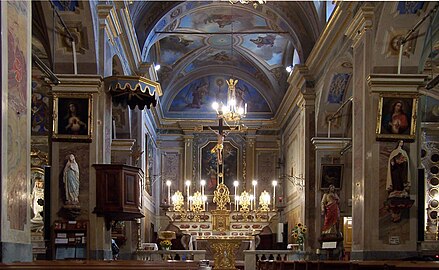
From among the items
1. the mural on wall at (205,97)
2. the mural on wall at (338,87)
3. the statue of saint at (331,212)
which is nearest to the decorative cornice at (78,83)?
the mural on wall at (338,87)

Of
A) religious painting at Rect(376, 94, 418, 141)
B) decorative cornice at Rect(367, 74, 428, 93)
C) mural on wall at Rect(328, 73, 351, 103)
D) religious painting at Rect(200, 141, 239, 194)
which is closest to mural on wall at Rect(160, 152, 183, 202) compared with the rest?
religious painting at Rect(200, 141, 239, 194)

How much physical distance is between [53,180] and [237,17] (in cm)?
1169

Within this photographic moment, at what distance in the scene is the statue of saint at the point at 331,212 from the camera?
17.3 m

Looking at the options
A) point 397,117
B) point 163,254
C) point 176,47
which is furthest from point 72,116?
point 176,47

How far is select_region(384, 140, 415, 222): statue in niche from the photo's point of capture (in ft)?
38.9

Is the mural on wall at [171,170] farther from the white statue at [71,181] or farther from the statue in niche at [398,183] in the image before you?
the statue in niche at [398,183]

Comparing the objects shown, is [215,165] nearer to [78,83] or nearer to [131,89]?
[131,89]

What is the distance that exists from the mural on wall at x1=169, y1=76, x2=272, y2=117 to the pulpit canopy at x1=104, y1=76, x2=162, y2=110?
1262cm

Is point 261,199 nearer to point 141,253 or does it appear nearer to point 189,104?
point 189,104

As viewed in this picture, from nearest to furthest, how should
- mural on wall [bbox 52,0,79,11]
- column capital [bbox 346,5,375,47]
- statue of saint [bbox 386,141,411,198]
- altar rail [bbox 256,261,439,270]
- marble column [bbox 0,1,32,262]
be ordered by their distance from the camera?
marble column [bbox 0,1,32,262] < altar rail [bbox 256,261,439,270] < mural on wall [bbox 52,0,79,11] < statue of saint [bbox 386,141,411,198] < column capital [bbox 346,5,375,47]

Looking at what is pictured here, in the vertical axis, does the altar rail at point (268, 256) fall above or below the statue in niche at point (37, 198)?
below

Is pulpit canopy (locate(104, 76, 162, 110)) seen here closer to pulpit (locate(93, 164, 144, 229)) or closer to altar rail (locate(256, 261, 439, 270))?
pulpit (locate(93, 164, 144, 229))

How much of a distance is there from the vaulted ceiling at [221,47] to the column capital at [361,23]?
483cm

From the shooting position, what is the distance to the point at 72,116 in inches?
492
